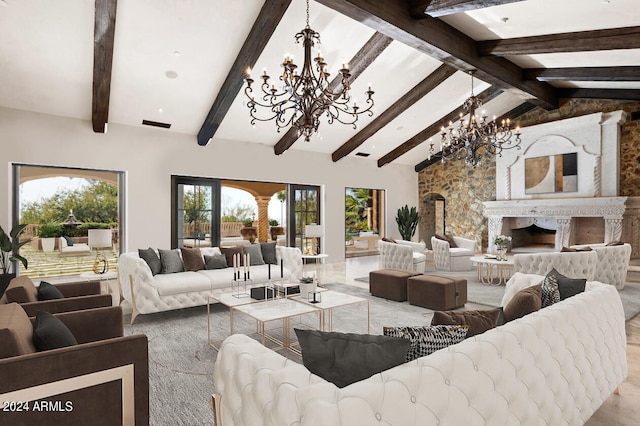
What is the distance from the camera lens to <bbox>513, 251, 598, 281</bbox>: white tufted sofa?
207 inches

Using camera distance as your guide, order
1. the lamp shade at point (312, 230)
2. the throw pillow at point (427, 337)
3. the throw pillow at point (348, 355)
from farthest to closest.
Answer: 1. the lamp shade at point (312, 230)
2. the throw pillow at point (427, 337)
3. the throw pillow at point (348, 355)

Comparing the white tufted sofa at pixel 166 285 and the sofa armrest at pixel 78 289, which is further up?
the sofa armrest at pixel 78 289

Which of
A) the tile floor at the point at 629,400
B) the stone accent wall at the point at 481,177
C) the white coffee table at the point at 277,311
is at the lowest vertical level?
the tile floor at the point at 629,400

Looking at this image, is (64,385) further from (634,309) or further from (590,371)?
(634,309)

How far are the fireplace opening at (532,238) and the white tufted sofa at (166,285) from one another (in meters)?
7.71

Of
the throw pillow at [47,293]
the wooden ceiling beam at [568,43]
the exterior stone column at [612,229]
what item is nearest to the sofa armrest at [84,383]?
the throw pillow at [47,293]

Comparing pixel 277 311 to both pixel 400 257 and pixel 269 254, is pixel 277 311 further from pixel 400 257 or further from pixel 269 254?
pixel 400 257

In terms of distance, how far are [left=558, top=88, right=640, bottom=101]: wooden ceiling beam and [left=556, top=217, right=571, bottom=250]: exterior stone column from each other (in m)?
2.74

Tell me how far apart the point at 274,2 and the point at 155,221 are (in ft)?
14.5

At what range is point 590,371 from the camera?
212 centimetres

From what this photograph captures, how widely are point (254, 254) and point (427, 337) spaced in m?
4.40

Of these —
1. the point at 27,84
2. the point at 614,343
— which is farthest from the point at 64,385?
the point at 27,84

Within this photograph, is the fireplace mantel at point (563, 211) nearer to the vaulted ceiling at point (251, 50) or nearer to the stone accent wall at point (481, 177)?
the stone accent wall at point (481, 177)

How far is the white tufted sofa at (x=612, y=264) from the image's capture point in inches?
235
